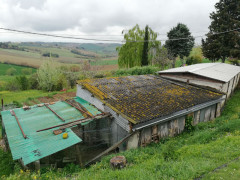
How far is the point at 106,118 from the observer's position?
10000mm

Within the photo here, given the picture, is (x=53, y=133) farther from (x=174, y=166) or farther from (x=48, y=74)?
(x=48, y=74)

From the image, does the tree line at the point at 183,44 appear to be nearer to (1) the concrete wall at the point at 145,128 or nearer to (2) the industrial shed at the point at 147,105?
(2) the industrial shed at the point at 147,105

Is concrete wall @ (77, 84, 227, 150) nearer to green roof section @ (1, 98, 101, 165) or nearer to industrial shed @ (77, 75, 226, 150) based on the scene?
industrial shed @ (77, 75, 226, 150)

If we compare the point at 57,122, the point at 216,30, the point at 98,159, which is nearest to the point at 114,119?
the point at 98,159

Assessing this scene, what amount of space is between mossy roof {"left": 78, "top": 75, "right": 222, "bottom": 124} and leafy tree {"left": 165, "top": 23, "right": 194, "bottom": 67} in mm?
18169

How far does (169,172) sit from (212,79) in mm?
11603

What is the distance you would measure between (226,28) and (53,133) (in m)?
26.7

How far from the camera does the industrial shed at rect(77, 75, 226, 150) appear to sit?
352 inches

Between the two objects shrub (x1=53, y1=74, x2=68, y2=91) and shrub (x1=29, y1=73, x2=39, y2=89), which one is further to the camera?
shrub (x1=29, y1=73, x2=39, y2=89)

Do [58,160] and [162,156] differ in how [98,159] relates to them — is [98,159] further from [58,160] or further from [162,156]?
[162,156]

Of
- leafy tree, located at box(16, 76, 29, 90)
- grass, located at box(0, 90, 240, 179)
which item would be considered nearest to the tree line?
grass, located at box(0, 90, 240, 179)

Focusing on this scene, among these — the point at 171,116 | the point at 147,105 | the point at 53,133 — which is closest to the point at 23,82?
the point at 53,133

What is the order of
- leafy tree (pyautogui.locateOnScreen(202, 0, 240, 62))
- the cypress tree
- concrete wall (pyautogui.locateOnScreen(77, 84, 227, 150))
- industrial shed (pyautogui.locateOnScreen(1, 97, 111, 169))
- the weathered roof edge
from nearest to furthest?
industrial shed (pyautogui.locateOnScreen(1, 97, 111, 169))
the weathered roof edge
concrete wall (pyautogui.locateOnScreen(77, 84, 227, 150))
leafy tree (pyautogui.locateOnScreen(202, 0, 240, 62))
the cypress tree

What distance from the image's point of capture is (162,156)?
6.64 m
